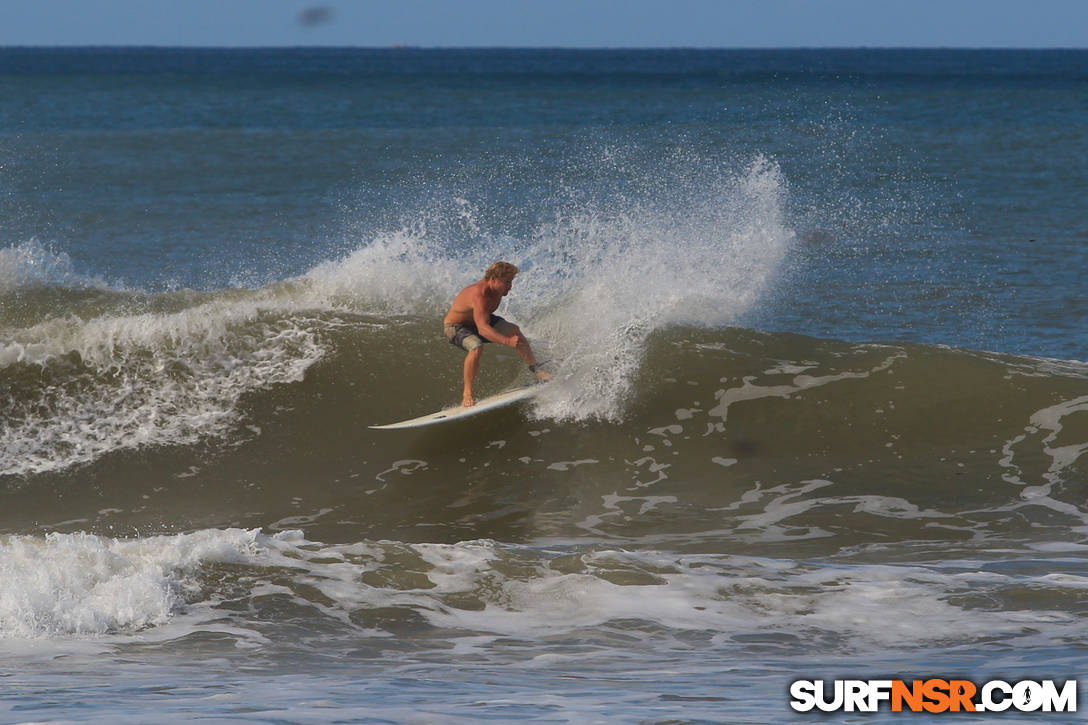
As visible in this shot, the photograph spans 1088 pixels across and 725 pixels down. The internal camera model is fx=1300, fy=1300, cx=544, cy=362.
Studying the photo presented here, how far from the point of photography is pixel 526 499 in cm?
920

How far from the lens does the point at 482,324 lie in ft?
32.9

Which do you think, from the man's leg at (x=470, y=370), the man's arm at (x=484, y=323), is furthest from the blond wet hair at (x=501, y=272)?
the man's leg at (x=470, y=370)

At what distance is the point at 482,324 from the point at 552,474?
1.30 m

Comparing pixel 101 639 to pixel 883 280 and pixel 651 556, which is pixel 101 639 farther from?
pixel 883 280

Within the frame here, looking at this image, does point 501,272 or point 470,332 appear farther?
point 470,332

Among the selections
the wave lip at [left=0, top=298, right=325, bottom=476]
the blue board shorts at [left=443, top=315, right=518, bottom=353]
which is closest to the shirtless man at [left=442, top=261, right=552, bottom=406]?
the blue board shorts at [left=443, top=315, right=518, bottom=353]

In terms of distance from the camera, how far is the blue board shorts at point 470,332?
1013 cm

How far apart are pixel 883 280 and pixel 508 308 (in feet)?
22.8

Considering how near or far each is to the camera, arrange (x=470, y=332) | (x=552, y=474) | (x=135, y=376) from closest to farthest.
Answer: (x=552, y=474), (x=470, y=332), (x=135, y=376)

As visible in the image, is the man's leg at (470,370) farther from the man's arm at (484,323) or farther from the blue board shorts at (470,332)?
the man's arm at (484,323)

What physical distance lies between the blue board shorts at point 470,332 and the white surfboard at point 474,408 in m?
0.44

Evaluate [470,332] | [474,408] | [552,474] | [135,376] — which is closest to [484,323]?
[470,332]

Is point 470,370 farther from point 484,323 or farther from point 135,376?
point 135,376

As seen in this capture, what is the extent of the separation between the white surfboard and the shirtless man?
9cm
